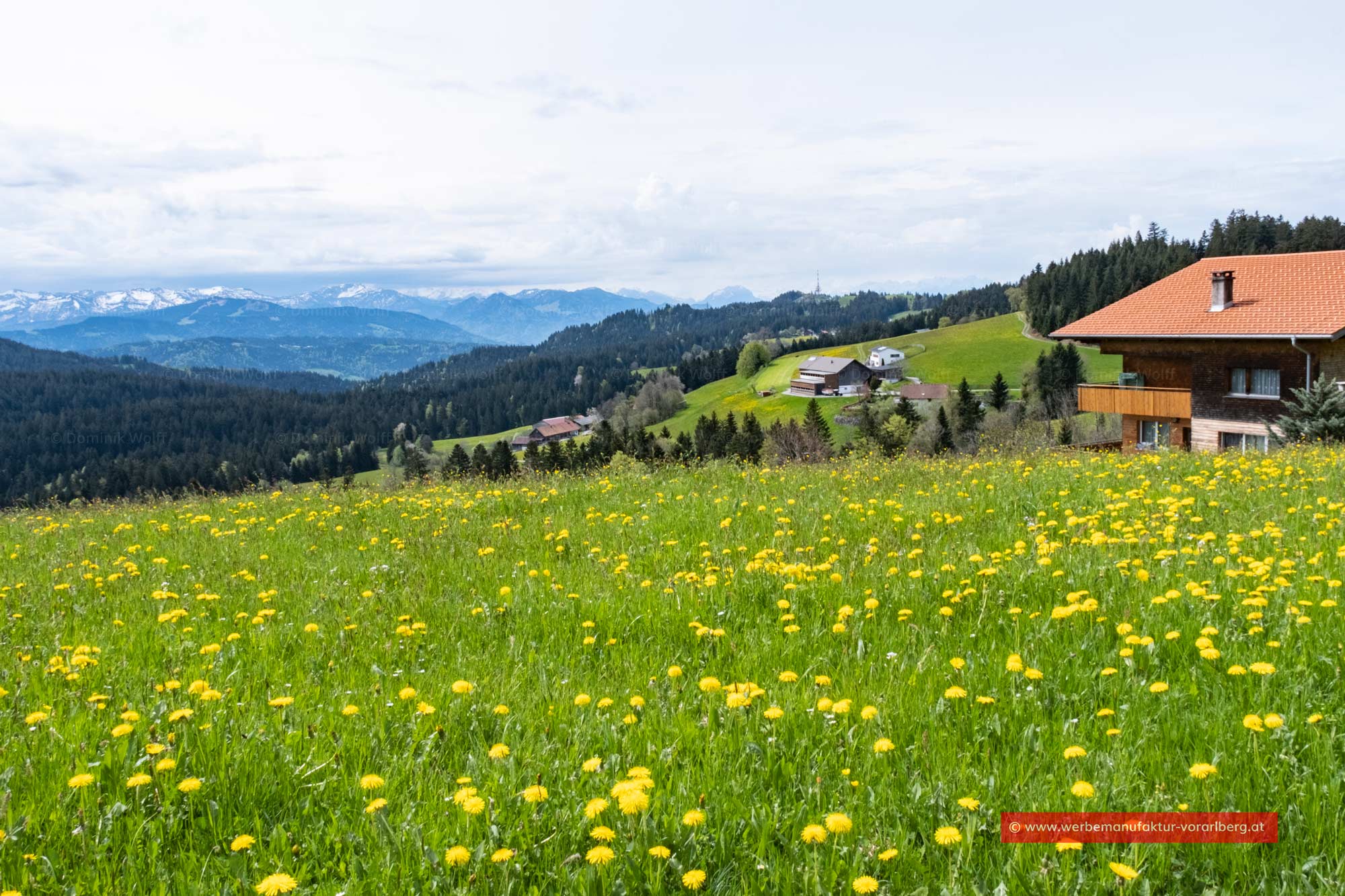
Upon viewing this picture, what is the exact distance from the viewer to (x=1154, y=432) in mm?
35375

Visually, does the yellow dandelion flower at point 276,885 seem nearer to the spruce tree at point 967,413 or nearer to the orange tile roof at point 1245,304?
the orange tile roof at point 1245,304

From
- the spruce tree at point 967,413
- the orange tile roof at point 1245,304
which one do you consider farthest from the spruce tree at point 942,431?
the orange tile roof at point 1245,304

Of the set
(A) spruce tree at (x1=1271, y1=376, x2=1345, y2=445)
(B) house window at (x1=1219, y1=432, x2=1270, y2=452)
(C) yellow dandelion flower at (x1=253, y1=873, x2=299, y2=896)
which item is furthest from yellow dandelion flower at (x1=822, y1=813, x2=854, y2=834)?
(B) house window at (x1=1219, y1=432, x2=1270, y2=452)

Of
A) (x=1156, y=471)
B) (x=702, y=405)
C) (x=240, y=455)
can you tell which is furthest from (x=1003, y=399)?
(x=240, y=455)

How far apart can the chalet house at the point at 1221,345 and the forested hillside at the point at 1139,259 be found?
324 ft

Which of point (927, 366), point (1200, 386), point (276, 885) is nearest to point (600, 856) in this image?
point (276, 885)

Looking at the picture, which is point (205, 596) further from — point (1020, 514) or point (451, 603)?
point (1020, 514)

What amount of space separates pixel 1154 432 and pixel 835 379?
117 metres

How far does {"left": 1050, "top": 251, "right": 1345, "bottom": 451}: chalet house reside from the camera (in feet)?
95.2

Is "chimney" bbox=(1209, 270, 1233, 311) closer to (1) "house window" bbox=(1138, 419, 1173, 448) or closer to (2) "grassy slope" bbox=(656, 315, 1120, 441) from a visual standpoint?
(1) "house window" bbox=(1138, 419, 1173, 448)

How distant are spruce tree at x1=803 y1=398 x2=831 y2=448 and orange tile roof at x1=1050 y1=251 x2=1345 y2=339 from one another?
5626cm

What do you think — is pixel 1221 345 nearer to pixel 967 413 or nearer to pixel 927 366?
pixel 967 413

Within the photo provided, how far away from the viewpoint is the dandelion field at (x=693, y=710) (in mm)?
2709

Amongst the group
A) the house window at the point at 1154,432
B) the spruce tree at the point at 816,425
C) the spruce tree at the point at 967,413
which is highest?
the house window at the point at 1154,432
